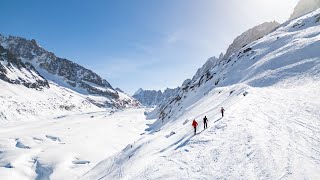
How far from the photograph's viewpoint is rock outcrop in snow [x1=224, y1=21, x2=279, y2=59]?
147875 mm

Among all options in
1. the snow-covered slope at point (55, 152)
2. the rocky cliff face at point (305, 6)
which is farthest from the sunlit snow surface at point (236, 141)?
the rocky cliff face at point (305, 6)

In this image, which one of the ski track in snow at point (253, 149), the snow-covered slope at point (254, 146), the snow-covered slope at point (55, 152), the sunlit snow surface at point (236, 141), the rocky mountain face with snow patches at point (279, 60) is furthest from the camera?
the snow-covered slope at point (55, 152)

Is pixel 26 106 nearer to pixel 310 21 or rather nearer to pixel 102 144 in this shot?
pixel 102 144

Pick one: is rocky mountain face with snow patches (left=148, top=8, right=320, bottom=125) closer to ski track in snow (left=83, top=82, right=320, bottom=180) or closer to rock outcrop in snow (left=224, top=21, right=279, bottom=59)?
ski track in snow (left=83, top=82, right=320, bottom=180)

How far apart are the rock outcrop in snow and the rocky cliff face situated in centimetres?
1048

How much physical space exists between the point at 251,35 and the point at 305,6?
27.5m

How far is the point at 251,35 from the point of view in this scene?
154 m

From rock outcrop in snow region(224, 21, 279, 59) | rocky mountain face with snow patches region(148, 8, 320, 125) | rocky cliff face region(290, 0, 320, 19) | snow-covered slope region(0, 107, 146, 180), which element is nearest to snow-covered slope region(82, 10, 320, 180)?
rocky mountain face with snow patches region(148, 8, 320, 125)

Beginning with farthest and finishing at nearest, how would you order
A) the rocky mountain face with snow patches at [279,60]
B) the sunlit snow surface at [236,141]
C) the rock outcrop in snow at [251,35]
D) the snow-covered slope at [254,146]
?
the rock outcrop in snow at [251,35]
the rocky mountain face with snow patches at [279,60]
the sunlit snow surface at [236,141]
the snow-covered slope at [254,146]

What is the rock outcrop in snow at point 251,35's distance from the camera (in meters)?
148

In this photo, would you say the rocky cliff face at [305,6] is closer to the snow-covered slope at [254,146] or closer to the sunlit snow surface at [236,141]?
the sunlit snow surface at [236,141]

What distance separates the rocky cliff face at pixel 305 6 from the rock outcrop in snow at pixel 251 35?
10485 millimetres

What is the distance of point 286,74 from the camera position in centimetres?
5194

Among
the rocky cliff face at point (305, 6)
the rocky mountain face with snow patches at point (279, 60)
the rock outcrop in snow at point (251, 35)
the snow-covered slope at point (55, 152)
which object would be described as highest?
the rocky cliff face at point (305, 6)
